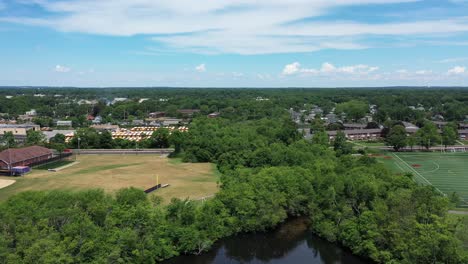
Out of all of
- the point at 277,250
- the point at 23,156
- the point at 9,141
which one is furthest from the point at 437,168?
the point at 9,141

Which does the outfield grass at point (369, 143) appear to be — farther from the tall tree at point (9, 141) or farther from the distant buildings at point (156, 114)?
the distant buildings at point (156, 114)

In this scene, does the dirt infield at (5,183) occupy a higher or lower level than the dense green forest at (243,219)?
lower

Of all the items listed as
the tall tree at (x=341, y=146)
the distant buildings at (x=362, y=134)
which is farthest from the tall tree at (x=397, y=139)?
the distant buildings at (x=362, y=134)

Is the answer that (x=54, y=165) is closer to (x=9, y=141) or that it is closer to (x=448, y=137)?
(x=9, y=141)

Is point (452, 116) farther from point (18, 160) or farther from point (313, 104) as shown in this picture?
point (18, 160)

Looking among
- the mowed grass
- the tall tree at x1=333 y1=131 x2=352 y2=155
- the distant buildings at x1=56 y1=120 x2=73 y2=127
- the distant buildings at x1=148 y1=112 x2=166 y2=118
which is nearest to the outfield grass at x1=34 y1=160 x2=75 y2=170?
the mowed grass

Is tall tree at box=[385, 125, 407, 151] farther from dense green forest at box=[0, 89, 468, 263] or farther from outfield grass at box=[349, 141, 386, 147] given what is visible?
dense green forest at box=[0, 89, 468, 263]
